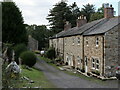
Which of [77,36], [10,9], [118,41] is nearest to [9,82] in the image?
[118,41]

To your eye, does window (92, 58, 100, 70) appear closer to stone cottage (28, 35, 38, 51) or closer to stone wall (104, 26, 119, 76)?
stone wall (104, 26, 119, 76)

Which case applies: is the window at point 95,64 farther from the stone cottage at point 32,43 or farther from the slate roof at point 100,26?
the stone cottage at point 32,43

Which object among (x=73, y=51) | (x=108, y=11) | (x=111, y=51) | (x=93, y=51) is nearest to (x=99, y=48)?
(x=111, y=51)

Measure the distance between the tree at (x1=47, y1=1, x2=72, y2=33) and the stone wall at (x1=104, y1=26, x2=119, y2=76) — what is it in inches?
1827

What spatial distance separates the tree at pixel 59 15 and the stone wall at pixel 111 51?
152 feet

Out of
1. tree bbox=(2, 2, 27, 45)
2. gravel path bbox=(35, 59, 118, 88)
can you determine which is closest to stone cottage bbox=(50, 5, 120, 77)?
gravel path bbox=(35, 59, 118, 88)

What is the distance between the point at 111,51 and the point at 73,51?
12065mm

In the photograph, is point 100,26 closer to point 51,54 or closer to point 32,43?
point 51,54

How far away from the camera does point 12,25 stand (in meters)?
37.2

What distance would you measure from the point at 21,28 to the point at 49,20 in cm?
3414

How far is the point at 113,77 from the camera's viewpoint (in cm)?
2089

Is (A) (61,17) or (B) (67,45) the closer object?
(B) (67,45)

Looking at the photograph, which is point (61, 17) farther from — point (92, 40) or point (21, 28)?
point (92, 40)

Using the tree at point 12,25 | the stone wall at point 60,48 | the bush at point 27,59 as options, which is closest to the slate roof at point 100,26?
the bush at point 27,59
